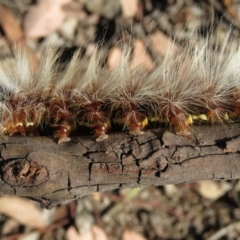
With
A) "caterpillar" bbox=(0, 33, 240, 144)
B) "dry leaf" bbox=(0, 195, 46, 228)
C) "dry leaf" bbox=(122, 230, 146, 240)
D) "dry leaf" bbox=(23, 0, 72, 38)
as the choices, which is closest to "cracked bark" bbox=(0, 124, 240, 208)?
"caterpillar" bbox=(0, 33, 240, 144)

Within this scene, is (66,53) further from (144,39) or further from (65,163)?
(65,163)

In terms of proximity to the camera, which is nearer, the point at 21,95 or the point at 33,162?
the point at 33,162

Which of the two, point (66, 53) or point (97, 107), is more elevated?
point (97, 107)

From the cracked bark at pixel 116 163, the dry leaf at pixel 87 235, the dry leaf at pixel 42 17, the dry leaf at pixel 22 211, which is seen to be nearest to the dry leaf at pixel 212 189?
the dry leaf at pixel 87 235

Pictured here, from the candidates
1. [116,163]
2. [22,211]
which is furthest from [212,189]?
[116,163]

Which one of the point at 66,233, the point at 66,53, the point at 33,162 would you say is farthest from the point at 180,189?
the point at 33,162

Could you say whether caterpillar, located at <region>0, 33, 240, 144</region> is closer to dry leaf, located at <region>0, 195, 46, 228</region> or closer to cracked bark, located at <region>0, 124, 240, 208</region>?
cracked bark, located at <region>0, 124, 240, 208</region>
